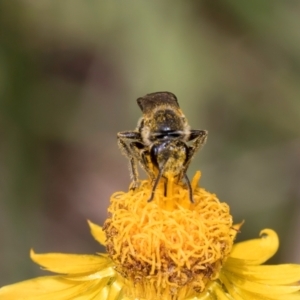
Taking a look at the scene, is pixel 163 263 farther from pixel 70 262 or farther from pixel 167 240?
pixel 70 262

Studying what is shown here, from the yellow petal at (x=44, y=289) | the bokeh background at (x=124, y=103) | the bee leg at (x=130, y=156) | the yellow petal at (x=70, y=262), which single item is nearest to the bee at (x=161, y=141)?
the bee leg at (x=130, y=156)

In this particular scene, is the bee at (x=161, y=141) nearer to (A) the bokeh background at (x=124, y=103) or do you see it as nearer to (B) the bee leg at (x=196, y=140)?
(B) the bee leg at (x=196, y=140)

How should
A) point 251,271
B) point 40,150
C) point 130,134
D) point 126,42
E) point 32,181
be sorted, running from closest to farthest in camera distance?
point 130,134
point 251,271
point 32,181
point 40,150
point 126,42

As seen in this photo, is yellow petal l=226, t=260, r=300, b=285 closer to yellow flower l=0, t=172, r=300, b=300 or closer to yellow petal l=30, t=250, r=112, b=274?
yellow flower l=0, t=172, r=300, b=300

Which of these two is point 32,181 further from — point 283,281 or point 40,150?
point 283,281

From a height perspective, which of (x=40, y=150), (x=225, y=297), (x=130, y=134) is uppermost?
(x=40, y=150)

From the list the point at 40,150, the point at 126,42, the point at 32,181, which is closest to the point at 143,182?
the point at 32,181

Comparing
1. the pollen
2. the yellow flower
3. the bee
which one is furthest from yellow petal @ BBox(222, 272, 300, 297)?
the bee
